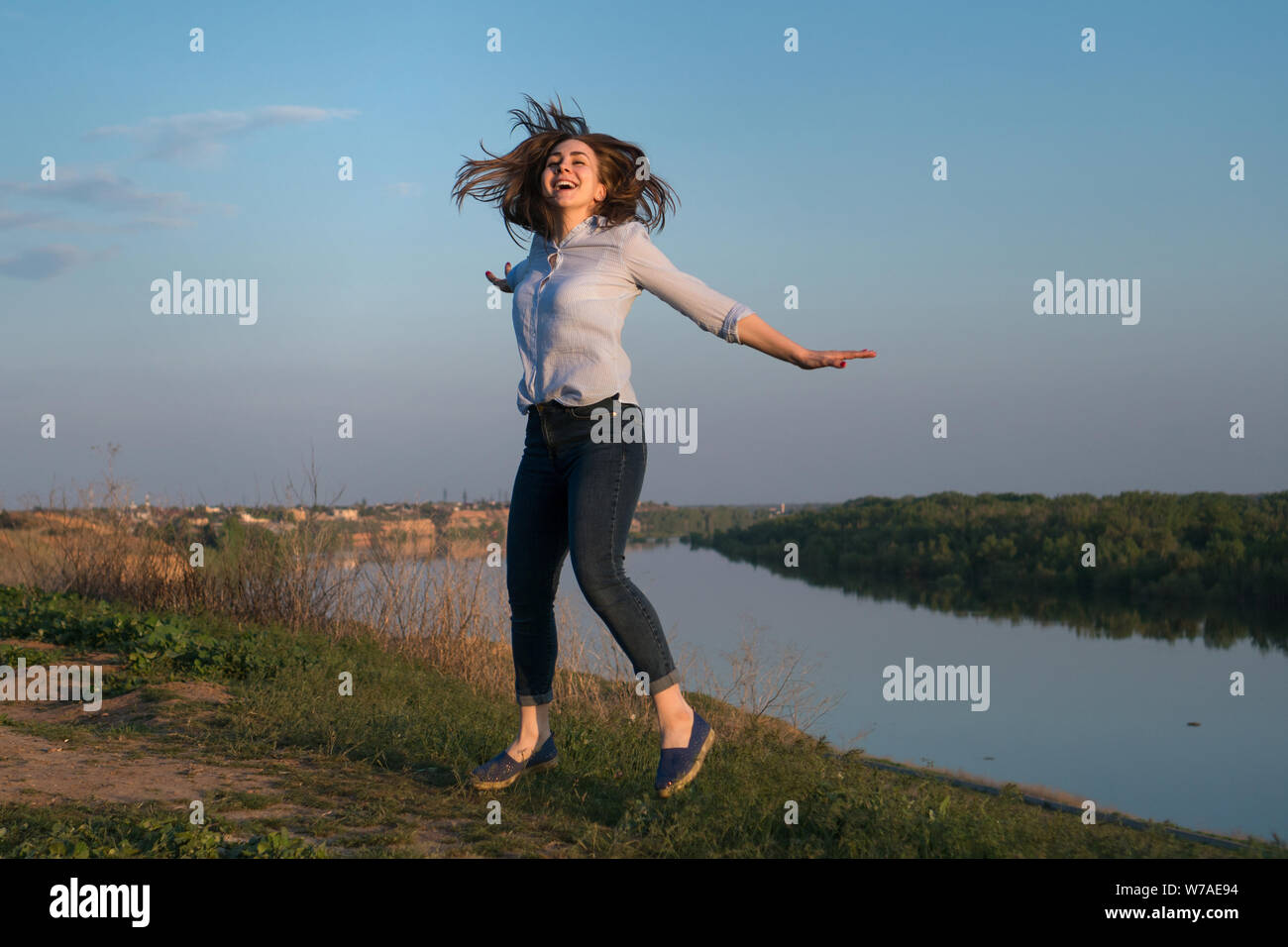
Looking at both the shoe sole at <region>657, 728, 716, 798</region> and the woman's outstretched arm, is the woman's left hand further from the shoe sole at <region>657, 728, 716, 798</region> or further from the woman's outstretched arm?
the shoe sole at <region>657, 728, 716, 798</region>

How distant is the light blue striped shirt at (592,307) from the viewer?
126 inches

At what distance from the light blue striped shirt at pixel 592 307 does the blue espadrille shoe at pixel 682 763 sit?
121cm

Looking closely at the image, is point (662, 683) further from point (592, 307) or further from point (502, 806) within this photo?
point (592, 307)

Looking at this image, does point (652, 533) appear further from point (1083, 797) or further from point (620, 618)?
point (620, 618)

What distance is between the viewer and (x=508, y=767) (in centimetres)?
354

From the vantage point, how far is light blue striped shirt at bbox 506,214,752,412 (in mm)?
3189

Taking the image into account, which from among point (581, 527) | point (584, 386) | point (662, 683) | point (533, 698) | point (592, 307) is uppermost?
point (592, 307)

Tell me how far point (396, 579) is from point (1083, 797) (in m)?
6.20

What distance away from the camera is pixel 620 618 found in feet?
10.3

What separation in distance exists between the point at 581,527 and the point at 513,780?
1109mm

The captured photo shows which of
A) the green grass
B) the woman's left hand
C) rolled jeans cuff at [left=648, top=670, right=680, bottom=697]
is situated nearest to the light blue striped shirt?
the woman's left hand

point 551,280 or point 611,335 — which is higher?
point 551,280

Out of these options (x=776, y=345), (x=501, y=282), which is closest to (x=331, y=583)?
(x=501, y=282)
